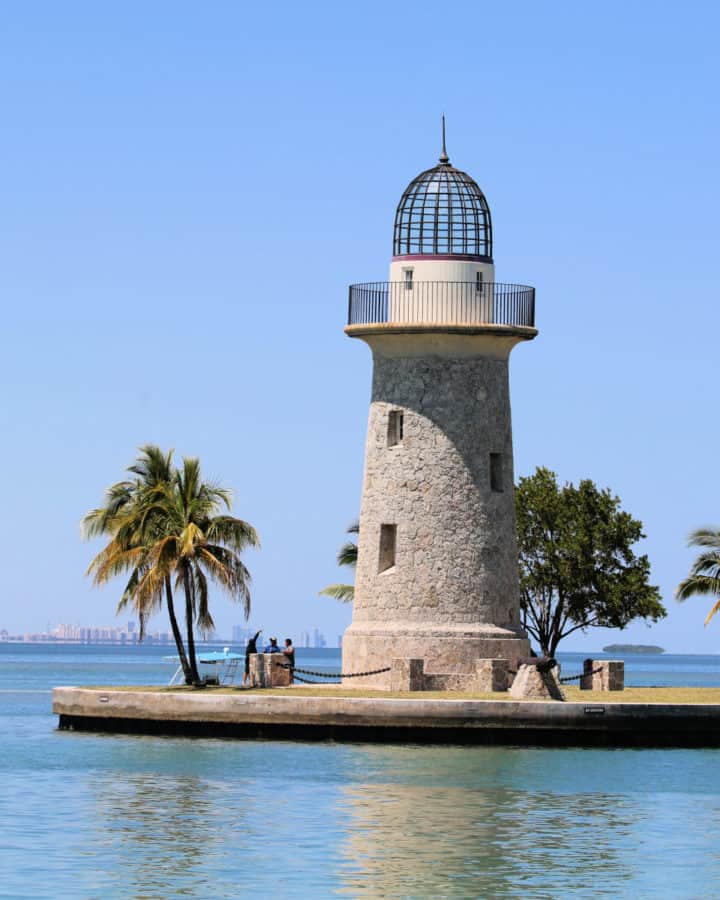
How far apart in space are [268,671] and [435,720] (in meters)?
6.10

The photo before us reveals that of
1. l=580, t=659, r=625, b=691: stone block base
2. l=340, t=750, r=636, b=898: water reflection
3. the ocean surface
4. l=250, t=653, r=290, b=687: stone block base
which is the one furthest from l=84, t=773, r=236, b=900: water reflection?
l=580, t=659, r=625, b=691: stone block base

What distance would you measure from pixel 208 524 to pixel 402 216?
7988mm

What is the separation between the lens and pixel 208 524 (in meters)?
49.7

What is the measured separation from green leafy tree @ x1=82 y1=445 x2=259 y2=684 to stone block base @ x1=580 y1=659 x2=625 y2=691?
7.74 m

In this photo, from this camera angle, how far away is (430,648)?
48.9 m

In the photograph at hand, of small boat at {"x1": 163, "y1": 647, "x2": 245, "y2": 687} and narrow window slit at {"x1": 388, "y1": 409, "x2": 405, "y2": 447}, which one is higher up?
narrow window slit at {"x1": 388, "y1": 409, "x2": 405, "y2": 447}

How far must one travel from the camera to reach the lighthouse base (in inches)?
1922

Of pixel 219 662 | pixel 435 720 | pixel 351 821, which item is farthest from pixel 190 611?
pixel 219 662

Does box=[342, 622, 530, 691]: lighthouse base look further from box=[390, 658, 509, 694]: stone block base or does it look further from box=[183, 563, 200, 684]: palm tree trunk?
box=[183, 563, 200, 684]: palm tree trunk

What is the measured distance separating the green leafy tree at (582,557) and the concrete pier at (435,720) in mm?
14377

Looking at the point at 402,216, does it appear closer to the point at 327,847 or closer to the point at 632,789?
the point at 632,789

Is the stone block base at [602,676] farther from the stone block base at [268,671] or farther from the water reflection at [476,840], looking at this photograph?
the water reflection at [476,840]

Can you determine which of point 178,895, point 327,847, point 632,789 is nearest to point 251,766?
point 632,789

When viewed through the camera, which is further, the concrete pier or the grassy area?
the grassy area
